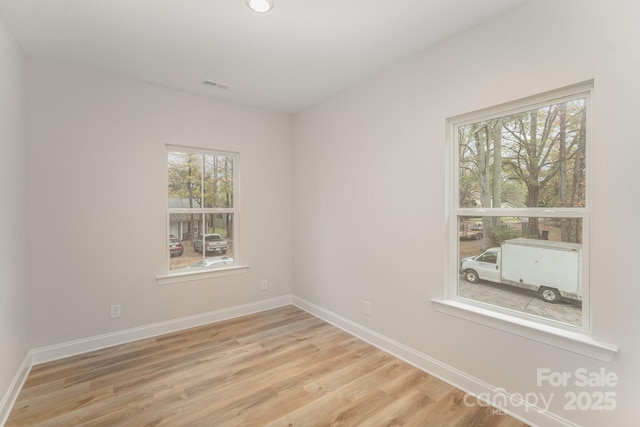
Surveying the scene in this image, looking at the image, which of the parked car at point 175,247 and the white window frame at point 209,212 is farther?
the parked car at point 175,247

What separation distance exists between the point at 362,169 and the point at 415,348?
1.72 m

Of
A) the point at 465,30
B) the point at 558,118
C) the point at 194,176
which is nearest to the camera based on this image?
the point at 558,118

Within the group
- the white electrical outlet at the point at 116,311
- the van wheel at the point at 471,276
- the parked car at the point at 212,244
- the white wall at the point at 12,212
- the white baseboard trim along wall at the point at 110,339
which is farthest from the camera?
the parked car at the point at 212,244

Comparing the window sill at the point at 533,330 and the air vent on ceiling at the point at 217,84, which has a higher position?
the air vent on ceiling at the point at 217,84

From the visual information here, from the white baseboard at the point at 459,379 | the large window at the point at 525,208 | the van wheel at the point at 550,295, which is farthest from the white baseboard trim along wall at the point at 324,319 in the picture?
the van wheel at the point at 550,295

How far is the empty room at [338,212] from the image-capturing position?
1.68 m

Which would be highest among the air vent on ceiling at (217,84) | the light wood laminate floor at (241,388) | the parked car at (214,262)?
the air vent on ceiling at (217,84)

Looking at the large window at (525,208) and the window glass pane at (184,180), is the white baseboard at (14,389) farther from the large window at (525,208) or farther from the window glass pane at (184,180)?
the large window at (525,208)

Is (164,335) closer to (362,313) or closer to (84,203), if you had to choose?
(84,203)

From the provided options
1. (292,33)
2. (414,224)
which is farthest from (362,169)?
(292,33)

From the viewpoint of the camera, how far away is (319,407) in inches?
78.0

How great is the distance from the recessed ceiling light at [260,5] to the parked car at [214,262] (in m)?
2.64

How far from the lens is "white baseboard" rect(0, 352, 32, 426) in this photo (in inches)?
72.2

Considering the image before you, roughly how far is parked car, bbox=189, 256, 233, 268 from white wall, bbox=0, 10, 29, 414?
1.43 m
